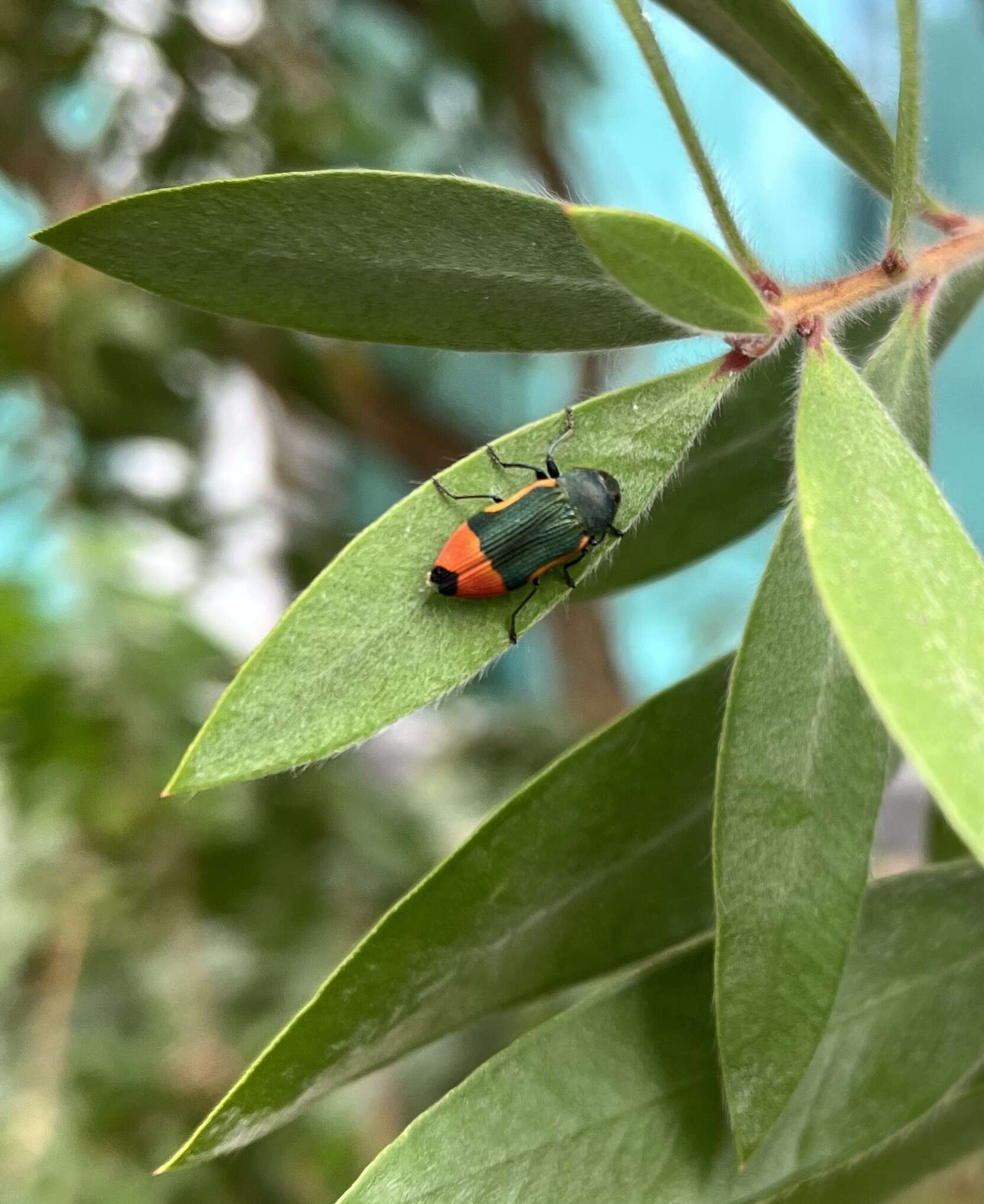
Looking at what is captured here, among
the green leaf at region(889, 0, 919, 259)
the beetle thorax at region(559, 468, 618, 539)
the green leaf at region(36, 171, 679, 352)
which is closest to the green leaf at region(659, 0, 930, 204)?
the green leaf at region(889, 0, 919, 259)

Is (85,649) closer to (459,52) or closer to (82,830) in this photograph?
(82,830)

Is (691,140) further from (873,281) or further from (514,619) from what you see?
(514,619)

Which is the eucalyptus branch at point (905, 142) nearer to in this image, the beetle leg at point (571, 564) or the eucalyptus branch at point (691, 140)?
the eucalyptus branch at point (691, 140)

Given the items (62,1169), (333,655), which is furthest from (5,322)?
(333,655)

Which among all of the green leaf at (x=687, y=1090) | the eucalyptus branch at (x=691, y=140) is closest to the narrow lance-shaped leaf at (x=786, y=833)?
the green leaf at (x=687, y=1090)

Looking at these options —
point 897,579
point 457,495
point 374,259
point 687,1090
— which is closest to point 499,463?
point 457,495

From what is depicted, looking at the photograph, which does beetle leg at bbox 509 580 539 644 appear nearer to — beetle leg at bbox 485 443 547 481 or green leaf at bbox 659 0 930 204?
beetle leg at bbox 485 443 547 481
